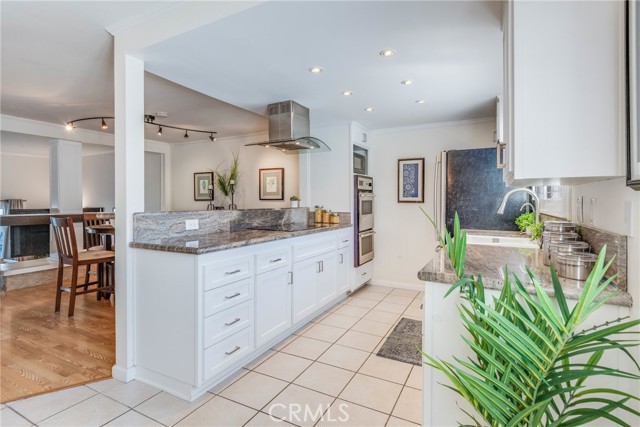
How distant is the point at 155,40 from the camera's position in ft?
6.59

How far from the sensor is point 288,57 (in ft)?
7.42

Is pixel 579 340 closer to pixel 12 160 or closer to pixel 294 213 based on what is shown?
pixel 294 213

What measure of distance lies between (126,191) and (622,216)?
2591mm

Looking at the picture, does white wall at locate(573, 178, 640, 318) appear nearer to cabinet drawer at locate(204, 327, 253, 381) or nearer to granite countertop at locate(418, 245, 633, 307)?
granite countertop at locate(418, 245, 633, 307)

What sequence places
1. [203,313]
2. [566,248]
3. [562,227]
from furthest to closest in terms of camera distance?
[203,313], [562,227], [566,248]

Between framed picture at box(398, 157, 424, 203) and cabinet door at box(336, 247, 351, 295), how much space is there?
44.9 inches

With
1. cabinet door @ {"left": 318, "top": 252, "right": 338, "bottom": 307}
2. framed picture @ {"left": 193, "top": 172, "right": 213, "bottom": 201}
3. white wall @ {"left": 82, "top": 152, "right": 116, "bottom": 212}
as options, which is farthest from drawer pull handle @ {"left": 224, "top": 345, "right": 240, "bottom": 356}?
white wall @ {"left": 82, "top": 152, "right": 116, "bottom": 212}

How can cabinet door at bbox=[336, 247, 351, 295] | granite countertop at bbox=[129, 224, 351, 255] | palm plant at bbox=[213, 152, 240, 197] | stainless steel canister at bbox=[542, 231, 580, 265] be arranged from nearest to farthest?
→ stainless steel canister at bbox=[542, 231, 580, 265] → granite countertop at bbox=[129, 224, 351, 255] → cabinet door at bbox=[336, 247, 351, 295] → palm plant at bbox=[213, 152, 240, 197]

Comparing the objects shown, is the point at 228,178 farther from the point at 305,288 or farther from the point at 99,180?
the point at 99,180

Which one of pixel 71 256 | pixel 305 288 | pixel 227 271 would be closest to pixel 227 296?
pixel 227 271

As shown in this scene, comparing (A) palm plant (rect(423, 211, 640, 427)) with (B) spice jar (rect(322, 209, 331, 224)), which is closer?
(A) palm plant (rect(423, 211, 640, 427))

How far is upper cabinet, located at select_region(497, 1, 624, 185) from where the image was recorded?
113 cm

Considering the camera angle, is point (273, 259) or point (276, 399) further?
point (273, 259)

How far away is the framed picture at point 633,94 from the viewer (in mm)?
1025
